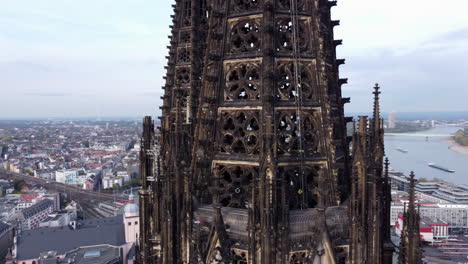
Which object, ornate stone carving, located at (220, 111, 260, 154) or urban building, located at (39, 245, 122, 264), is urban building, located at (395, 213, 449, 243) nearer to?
urban building, located at (39, 245, 122, 264)

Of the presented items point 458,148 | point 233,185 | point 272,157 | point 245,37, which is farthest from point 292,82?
point 458,148

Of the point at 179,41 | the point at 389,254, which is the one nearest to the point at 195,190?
the point at 389,254

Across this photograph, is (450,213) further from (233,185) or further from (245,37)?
(245,37)

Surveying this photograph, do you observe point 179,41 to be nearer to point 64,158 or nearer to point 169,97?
point 169,97

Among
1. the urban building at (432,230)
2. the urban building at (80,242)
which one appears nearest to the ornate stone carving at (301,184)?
the urban building at (80,242)

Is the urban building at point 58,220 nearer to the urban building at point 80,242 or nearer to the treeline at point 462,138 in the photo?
the urban building at point 80,242
